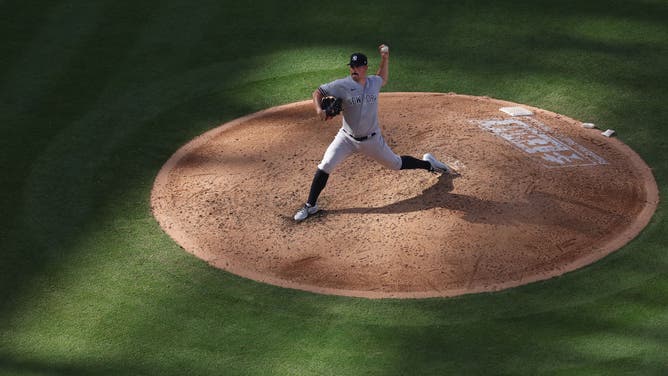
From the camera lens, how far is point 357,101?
9.77 metres

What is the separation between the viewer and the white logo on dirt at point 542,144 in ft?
35.9

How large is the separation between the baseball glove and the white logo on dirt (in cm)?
266

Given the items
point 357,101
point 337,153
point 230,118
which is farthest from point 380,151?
point 230,118

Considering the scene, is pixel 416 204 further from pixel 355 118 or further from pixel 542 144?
pixel 542 144

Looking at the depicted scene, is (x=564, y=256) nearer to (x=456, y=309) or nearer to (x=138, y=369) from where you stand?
(x=456, y=309)

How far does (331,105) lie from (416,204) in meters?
1.51

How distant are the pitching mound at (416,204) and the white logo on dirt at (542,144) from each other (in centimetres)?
2

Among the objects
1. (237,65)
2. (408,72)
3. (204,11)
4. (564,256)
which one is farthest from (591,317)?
(204,11)

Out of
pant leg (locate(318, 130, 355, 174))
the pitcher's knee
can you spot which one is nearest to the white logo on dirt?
the pitcher's knee

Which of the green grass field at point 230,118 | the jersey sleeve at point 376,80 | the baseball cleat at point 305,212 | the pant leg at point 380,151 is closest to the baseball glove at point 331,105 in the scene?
the jersey sleeve at point 376,80

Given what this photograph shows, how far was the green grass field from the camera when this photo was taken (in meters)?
8.08

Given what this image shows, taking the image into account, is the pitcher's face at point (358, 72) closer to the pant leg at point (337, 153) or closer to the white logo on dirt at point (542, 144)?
the pant leg at point (337, 153)

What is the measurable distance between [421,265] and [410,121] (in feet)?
10.6

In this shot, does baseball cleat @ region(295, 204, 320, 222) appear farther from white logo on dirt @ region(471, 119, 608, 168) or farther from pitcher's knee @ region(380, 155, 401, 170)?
white logo on dirt @ region(471, 119, 608, 168)
